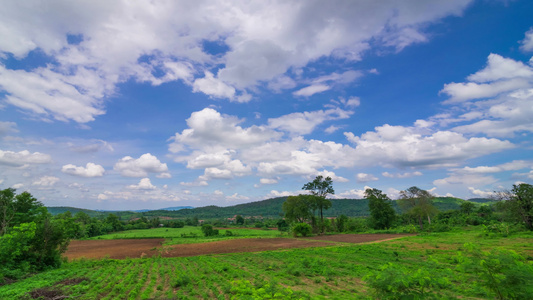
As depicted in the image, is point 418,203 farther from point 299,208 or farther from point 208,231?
point 208,231

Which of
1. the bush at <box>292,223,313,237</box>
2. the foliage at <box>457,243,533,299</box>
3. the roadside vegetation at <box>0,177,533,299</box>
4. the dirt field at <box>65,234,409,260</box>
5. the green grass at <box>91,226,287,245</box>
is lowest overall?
the green grass at <box>91,226,287,245</box>

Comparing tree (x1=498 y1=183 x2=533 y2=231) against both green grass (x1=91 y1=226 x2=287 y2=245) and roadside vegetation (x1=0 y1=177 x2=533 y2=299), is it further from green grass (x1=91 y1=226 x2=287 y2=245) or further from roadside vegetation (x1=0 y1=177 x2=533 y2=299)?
green grass (x1=91 y1=226 x2=287 y2=245)

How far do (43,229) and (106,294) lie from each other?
17943 millimetres

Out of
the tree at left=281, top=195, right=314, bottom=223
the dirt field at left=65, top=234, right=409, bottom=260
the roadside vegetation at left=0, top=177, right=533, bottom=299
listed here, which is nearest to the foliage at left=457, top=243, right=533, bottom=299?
the roadside vegetation at left=0, top=177, right=533, bottom=299

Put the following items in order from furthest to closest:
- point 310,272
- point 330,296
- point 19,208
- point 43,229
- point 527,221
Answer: point 527,221 < point 19,208 < point 43,229 < point 310,272 < point 330,296

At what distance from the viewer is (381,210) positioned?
192 feet

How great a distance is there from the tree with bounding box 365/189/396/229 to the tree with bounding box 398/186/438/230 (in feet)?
14.9

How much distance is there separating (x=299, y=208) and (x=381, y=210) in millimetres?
21215

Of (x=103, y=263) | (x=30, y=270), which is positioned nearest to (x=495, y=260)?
(x=103, y=263)

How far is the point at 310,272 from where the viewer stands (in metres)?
16.9

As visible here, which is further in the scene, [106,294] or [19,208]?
[19,208]

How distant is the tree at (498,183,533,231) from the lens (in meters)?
33.0

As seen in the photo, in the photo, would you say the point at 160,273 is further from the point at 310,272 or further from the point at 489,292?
the point at 489,292

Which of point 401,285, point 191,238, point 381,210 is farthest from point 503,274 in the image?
point 191,238
